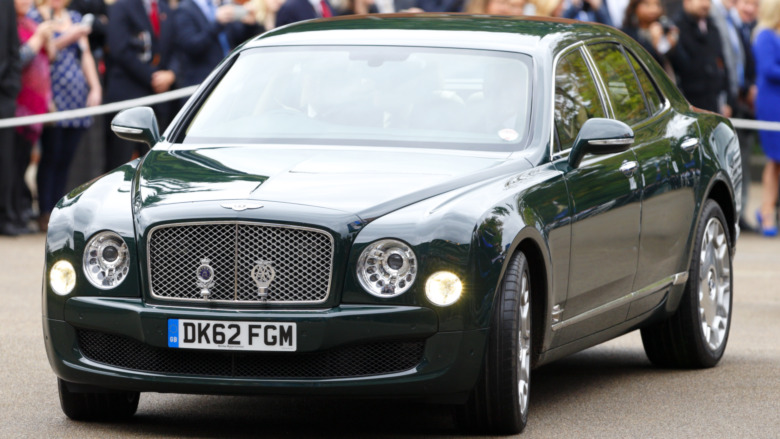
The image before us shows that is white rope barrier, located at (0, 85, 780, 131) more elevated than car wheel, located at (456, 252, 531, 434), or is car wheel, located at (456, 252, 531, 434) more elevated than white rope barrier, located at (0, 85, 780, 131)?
car wheel, located at (456, 252, 531, 434)

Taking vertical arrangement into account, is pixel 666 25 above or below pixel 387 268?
below

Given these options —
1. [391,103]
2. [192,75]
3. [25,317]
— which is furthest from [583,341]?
[192,75]

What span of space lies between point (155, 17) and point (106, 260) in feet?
34.6

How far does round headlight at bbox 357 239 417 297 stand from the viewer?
616 cm

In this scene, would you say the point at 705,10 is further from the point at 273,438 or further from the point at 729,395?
the point at 273,438

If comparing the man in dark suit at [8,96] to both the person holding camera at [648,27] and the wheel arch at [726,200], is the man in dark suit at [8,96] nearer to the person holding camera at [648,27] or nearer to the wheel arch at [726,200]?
the person holding camera at [648,27]

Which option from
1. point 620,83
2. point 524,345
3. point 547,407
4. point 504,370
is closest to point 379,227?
point 504,370

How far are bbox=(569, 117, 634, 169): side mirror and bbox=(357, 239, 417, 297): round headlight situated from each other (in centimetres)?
143

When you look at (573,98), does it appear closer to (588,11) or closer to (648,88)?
(648,88)

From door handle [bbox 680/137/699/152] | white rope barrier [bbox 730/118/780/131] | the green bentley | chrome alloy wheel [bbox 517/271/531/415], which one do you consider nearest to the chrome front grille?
the green bentley

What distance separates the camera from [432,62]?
771cm

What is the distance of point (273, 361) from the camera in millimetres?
6305

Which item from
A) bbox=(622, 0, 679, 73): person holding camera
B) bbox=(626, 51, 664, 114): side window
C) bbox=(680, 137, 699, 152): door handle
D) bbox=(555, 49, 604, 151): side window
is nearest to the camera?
bbox=(555, 49, 604, 151): side window

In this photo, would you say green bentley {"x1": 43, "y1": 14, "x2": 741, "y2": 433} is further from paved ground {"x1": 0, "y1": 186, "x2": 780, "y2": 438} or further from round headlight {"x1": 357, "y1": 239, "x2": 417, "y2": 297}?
paved ground {"x1": 0, "y1": 186, "x2": 780, "y2": 438}
